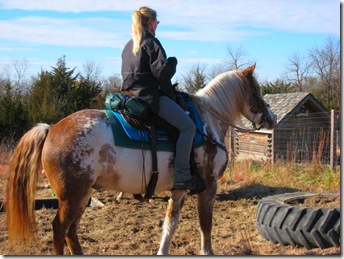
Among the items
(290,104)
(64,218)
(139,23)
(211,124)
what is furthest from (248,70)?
(290,104)

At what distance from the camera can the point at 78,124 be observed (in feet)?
14.0

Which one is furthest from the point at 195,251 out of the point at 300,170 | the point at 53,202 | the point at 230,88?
the point at 300,170

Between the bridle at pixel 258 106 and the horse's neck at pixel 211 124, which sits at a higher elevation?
the bridle at pixel 258 106

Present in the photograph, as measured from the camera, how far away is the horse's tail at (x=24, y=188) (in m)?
4.31

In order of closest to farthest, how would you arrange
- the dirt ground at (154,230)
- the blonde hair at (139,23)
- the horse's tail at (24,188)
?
the horse's tail at (24,188)
the blonde hair at (139,23)
the dirt ground at (154,230)

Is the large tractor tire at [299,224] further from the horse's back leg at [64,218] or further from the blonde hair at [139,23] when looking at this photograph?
the blonde hair at [139,23]

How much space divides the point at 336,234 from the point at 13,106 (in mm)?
17411

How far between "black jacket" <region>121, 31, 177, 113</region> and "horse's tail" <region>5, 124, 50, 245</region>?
41.2 inches

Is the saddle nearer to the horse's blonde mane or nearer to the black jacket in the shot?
the black jacket

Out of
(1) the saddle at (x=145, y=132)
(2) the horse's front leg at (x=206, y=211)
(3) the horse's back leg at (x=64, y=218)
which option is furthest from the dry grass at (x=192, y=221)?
(1) the saddle at (x=145, y=132)

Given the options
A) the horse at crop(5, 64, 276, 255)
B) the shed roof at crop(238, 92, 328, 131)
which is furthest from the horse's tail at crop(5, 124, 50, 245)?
the shed roof at crop(238, 92, 328, 131)

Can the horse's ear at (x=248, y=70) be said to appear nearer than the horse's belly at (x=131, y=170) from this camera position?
No

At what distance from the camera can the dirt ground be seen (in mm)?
5309

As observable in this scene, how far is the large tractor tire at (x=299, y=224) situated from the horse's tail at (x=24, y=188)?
2.88 meters
